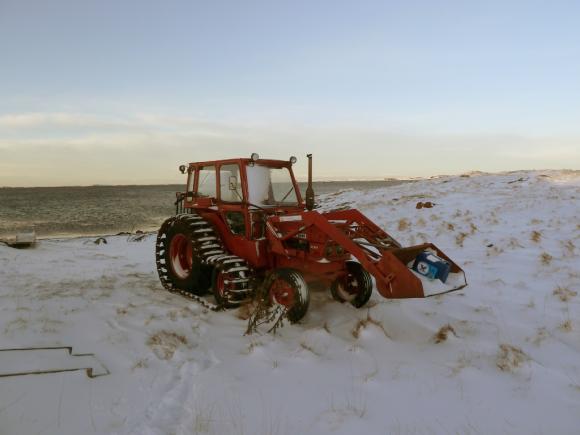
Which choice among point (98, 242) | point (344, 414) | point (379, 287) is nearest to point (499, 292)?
point (379, 287)

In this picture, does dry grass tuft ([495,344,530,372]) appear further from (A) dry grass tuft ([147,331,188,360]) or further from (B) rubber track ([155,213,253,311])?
(A) dry grass tuft ([147,331,188,360])

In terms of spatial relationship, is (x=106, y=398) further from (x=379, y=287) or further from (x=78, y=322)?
(x=379, y=287)

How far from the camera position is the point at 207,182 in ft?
24.6

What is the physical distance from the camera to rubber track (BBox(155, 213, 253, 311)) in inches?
237

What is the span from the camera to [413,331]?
5.13 metres

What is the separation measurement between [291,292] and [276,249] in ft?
2.55

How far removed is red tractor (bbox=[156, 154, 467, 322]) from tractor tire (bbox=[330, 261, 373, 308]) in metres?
0.02

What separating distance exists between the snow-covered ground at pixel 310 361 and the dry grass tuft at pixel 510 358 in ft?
0.05

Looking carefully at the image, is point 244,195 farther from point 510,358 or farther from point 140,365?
point 510,358

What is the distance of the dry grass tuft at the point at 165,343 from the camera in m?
4.69

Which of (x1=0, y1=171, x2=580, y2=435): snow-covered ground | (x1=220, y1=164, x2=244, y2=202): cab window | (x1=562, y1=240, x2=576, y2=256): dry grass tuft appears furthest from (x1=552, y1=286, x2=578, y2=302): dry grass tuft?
(x1=220, y1=164, x2=244, y2=202): cab window

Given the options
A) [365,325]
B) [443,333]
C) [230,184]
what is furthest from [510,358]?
[230,184]

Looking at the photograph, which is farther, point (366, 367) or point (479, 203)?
point (479, 203)

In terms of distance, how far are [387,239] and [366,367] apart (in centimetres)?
213
